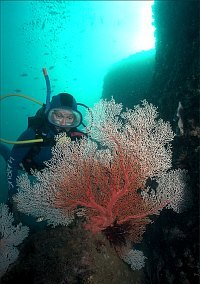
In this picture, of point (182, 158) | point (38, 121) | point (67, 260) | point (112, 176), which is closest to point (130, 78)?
point (38, 121)

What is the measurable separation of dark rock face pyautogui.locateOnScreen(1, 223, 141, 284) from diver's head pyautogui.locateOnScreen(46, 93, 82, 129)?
209 centimetres

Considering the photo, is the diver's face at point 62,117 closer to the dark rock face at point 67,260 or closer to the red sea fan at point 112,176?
the red sea fan at point 112,176

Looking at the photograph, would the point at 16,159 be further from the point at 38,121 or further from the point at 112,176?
the point at 112,176

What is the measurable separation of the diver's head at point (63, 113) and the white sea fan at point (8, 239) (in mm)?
1886

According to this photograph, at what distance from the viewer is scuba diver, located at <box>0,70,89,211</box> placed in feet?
17.1

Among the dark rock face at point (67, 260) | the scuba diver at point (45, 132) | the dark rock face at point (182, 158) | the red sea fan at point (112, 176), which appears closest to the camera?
the dark rock face at point (67, 260)

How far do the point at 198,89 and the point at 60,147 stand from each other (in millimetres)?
2433

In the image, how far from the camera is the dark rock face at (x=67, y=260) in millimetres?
3576

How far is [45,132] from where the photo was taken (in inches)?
204

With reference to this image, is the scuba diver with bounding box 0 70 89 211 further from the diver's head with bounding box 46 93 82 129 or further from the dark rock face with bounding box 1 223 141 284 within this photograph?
the dark rock face with bounding box 1 223 141 284

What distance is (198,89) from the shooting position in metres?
4.35

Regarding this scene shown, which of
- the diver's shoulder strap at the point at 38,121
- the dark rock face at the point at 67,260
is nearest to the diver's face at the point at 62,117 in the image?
the diver's shoulder strap at the point at 38,121

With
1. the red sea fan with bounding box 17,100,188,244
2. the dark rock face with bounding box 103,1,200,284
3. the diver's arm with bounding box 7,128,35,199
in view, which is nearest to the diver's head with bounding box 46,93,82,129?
the diver's arm with bounding box 7,128,35,199

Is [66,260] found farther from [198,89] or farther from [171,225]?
[198,89]
